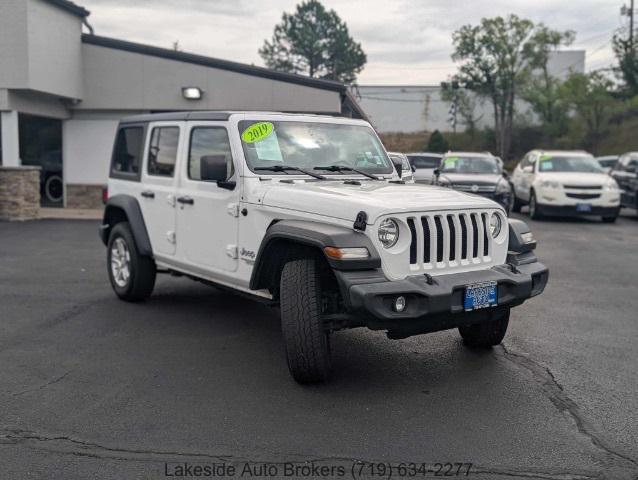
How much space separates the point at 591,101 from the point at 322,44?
824 inches

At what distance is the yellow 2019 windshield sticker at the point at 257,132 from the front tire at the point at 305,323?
62.6 inches

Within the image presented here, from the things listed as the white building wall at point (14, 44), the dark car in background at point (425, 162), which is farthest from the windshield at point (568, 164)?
the white building wall at point (14, 44)

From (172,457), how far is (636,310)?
5584 millimetres

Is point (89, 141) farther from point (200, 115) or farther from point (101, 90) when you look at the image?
point (200, 115)

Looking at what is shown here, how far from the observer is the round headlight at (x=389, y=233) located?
4.94 meters

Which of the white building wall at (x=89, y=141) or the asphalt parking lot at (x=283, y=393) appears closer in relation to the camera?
the asphalt parking lot at (x=283, y=393)

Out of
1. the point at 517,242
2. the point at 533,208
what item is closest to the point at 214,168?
the point at 517,242

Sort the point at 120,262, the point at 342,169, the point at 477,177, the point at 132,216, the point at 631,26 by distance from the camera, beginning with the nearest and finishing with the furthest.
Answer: the point at 342,169 < the point at 132,216 < the point at 120,262 < the point at 477,177 < the point at 631,26

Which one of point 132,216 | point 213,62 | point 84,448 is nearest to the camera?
point 84,448

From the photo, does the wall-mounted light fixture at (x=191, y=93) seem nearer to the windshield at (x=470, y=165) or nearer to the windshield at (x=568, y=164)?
the windshield at (x=470, y=165)

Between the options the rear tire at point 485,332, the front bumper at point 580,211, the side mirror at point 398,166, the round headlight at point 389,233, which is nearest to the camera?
the round headlight at point 389,233

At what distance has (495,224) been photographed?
18.4 feet

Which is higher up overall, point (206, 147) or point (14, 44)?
point (14, 44)

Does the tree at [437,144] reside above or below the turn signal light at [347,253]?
above
